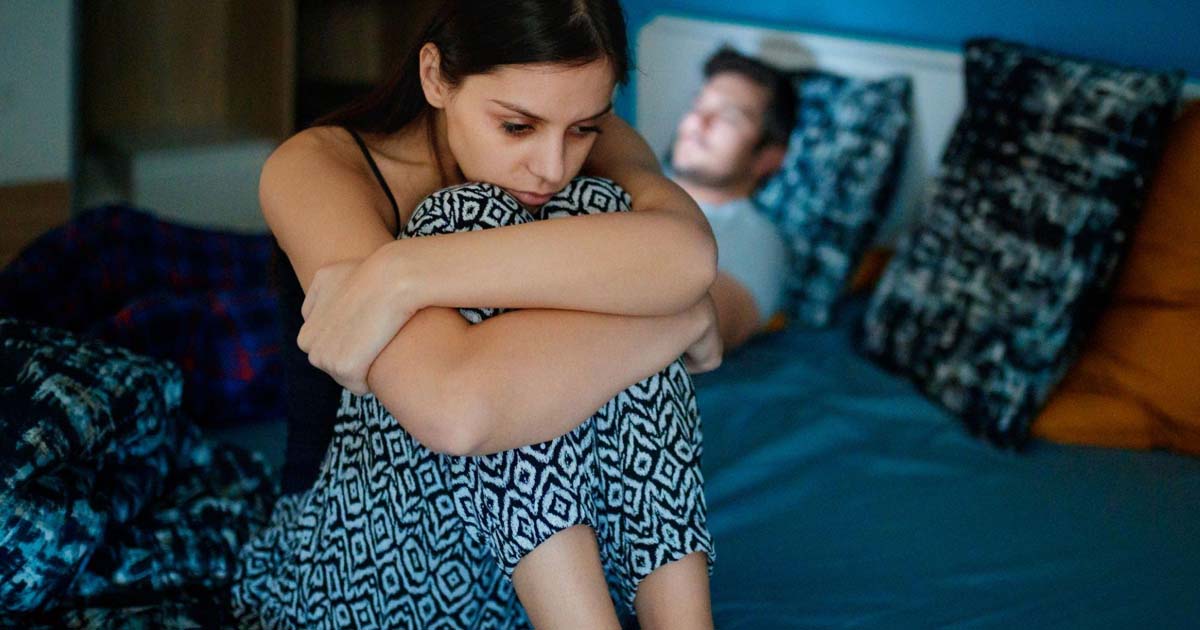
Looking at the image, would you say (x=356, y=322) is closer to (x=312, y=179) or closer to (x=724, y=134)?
(x=312, y=179)

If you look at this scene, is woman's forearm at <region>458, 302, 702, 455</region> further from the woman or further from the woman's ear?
the woman's ear

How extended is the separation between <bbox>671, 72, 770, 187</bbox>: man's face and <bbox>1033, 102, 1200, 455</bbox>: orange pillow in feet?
2.74

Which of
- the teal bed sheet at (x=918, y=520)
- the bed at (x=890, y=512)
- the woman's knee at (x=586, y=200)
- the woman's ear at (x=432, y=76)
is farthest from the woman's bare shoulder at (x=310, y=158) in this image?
the teal bed sheet at (x=918, y=520)

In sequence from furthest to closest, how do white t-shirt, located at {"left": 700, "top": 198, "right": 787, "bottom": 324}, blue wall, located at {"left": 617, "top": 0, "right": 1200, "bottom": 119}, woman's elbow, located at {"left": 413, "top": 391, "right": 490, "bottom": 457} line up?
white t-shirt, located at {"left": 700, "top": 198, "right": 787, "bottom": 324}
blue wall, located at {"left": 617, "top": 0, "right": 1200, "bottom": 119}
woman's elbow, located at {"left": 413, "top": 391, "right": 490, "bottom": 457}

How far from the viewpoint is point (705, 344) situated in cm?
122

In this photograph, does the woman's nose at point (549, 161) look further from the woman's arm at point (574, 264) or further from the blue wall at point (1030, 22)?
the blue wall at point (1030, 22)

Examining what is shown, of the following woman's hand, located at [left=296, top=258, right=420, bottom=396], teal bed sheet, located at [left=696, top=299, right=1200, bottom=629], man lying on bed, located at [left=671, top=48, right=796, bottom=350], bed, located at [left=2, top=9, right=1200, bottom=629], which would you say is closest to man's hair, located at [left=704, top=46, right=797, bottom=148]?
man lying on bed, located at [left=671, top=48, right=796, bottom=350]

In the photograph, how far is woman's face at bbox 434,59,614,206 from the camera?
1.10 meters

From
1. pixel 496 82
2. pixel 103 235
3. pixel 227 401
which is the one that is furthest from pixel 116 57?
pixel 496 82

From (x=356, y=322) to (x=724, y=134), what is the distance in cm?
146

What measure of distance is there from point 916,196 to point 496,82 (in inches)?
53.7

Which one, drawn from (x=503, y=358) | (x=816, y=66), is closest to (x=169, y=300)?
(x=503, y=358)

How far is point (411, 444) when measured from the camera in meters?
1.12

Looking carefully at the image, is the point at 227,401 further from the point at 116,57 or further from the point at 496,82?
the point at 116,57
